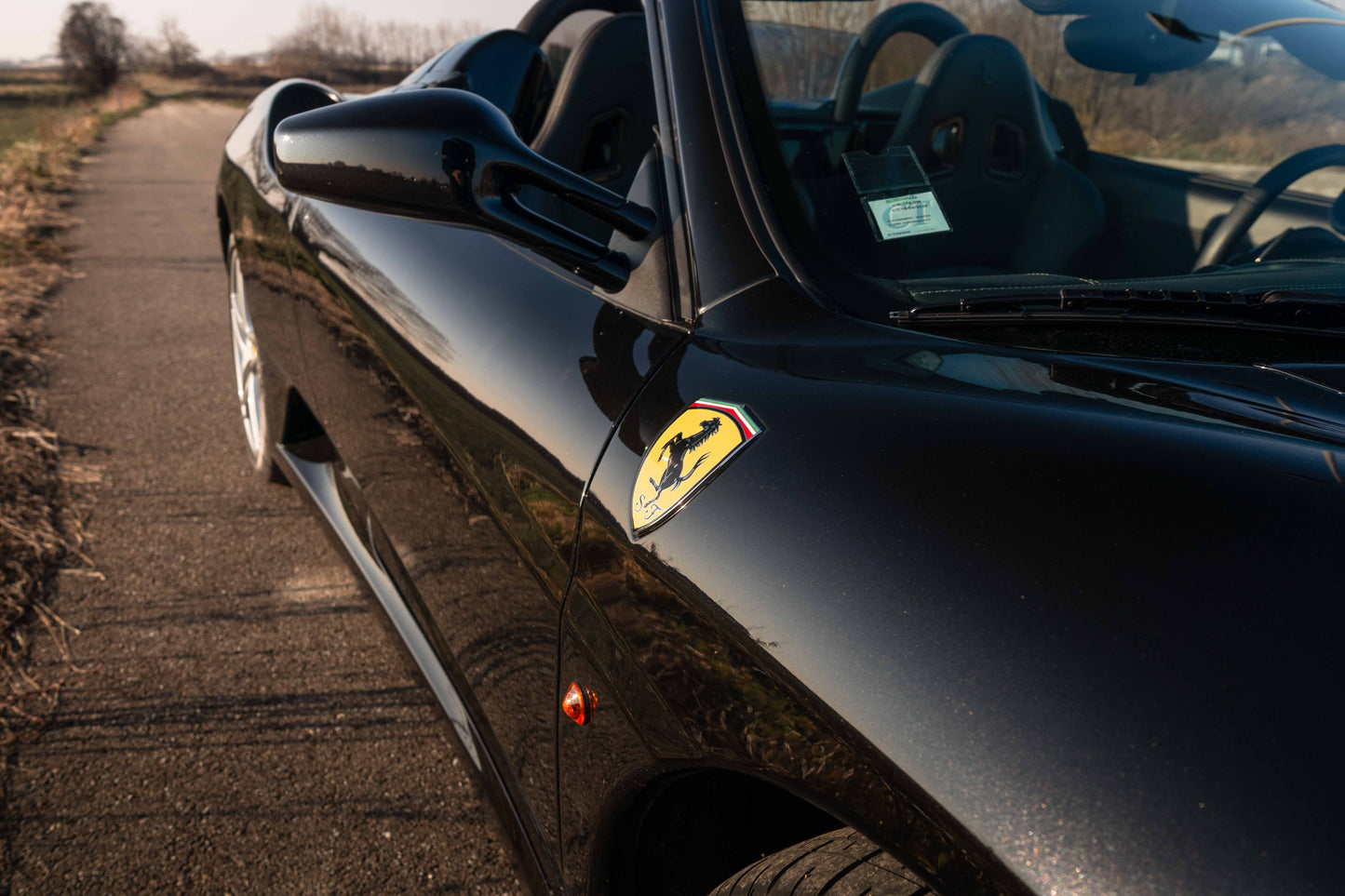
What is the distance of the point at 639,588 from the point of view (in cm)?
100

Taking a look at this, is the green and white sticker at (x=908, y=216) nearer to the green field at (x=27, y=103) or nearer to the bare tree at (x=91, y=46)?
the green field at (x=27, y=103)

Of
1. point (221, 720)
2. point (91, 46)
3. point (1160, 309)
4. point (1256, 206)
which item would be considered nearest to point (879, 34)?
point (1256, 206)

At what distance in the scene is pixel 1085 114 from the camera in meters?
2.07

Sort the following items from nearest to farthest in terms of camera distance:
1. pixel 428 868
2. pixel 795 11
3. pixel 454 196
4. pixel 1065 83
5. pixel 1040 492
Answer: pixel 1040 492 < pixel 454 196 < pixel 795 11 < pixel 428 868 < pixel 1065 83

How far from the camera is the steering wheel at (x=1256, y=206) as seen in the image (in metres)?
1.87

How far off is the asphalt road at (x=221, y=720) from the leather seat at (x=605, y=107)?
3.61ft

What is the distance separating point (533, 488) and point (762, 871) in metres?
0.52

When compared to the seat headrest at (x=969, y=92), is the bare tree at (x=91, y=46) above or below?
below

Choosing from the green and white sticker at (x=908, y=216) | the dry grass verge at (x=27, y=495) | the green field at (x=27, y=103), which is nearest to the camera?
the green and white sticker at (x=908, y=216)

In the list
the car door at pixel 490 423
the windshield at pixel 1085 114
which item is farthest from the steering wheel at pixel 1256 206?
the car door at pixel 490 423

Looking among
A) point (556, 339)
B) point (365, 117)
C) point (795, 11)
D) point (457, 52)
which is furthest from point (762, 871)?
point (457, 52)

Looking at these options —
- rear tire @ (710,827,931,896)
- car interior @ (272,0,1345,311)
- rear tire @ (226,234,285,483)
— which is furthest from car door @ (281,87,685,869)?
rear tire @ (226,234,285,483)

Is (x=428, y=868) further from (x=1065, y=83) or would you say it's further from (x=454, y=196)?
(x=1065, y=83)

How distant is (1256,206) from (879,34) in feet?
2.71
